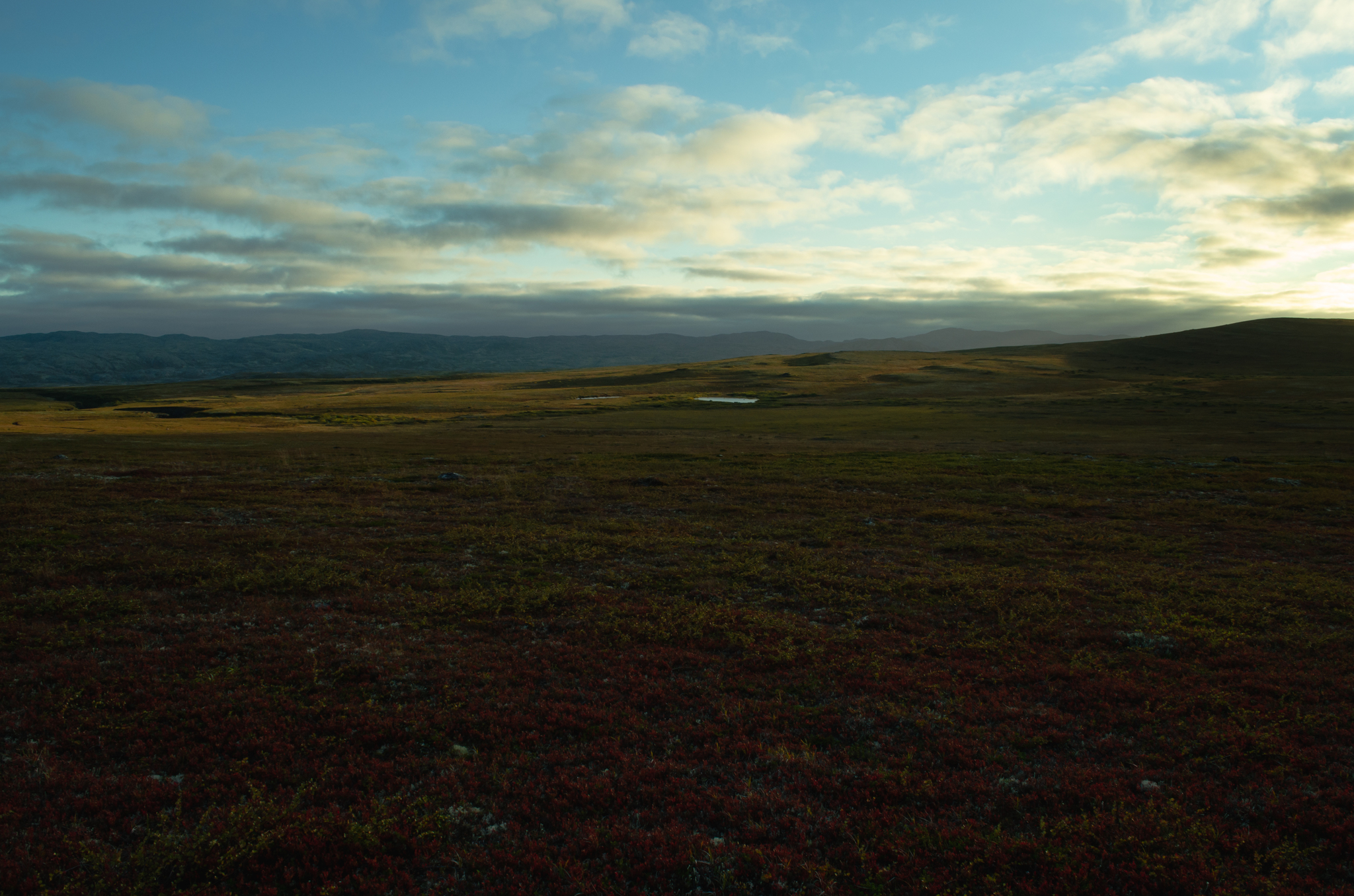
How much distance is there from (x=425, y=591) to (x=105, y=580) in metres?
9.09

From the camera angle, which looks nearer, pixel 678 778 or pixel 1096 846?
pixel 1096 846

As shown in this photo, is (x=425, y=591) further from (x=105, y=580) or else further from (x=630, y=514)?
(x=630, y=514)

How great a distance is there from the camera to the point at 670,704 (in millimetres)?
12695

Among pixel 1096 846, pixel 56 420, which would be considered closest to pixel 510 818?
pixel 1096 846

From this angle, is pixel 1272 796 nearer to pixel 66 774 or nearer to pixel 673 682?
pixel 673 682

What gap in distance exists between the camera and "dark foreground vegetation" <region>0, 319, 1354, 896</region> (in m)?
8.59

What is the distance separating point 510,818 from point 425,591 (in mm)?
11211

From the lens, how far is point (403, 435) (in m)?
75.8

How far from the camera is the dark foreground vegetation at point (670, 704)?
859 cm

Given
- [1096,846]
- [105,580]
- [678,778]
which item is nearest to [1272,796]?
[1096,846]

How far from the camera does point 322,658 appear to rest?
1441 cm

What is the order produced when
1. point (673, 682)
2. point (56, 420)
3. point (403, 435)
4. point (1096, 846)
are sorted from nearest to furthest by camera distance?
point (1096, 846)
point (673, 682)
point (403, 435)
point (56, 420)

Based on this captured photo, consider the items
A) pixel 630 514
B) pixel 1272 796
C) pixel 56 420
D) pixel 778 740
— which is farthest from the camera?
pixel 56 420

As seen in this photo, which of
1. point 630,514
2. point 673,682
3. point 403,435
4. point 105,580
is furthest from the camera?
point 403,435
